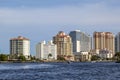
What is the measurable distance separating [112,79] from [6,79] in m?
17.5

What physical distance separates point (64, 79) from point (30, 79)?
5.63 meters

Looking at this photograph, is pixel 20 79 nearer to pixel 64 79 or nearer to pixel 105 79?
pixel 64 79

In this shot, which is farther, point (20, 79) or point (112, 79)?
point (20, 79)

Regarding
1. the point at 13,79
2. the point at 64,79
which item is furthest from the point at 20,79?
the point at 64,79

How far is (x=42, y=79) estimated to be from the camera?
228 feet

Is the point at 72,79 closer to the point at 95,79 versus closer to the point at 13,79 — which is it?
the point at 95,79

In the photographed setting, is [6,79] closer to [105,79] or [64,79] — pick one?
[64,79]

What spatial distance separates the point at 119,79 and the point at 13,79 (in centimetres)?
1737

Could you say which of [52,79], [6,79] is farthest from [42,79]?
[6,79]

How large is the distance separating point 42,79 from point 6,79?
5.99 meters

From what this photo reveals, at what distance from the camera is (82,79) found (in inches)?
2697

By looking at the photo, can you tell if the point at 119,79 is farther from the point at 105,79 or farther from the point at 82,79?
the point at 82,79

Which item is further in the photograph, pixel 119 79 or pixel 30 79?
pixel 30 79

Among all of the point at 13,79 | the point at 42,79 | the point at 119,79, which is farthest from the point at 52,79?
the point at 119,79
